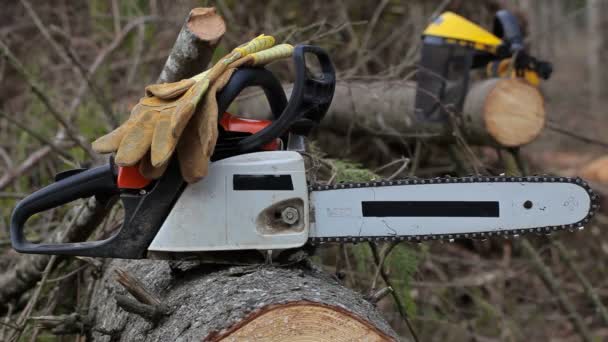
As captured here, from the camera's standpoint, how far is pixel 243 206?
4.93ft

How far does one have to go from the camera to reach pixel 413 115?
323 cm

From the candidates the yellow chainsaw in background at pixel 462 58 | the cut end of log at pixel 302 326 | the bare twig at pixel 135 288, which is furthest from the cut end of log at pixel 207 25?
the yellow chainsaw in background at pixel 462 58

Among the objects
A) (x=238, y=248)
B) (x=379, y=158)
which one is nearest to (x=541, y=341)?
(x=379, y=158)

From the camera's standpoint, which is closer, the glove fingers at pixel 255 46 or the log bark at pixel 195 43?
the glove fingers at pixel 255 46

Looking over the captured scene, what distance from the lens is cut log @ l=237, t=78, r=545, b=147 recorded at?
3012 mm

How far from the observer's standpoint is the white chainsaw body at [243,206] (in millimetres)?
1490

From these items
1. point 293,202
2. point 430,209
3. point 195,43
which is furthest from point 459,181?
point 195,43

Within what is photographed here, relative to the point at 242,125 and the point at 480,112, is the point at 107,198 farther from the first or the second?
the point at 480,112

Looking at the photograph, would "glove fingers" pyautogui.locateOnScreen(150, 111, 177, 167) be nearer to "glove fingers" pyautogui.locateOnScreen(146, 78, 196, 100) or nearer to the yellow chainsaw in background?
"glove fingers" pyautogui.locateOnScreen(146, 78, 196, 100)

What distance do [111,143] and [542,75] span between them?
2132mm

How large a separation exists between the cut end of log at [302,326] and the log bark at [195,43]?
33.1 inches

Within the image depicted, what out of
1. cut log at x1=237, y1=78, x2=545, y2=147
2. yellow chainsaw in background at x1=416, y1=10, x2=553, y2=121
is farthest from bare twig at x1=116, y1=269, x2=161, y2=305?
yellow chainsaw in background at x1=416, y1=10, x2=553, y2=121

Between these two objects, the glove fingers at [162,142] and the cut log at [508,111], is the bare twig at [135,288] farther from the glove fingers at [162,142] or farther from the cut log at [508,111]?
the cut log at [508,111]

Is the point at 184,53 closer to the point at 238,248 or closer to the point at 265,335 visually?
the point at 238,248
